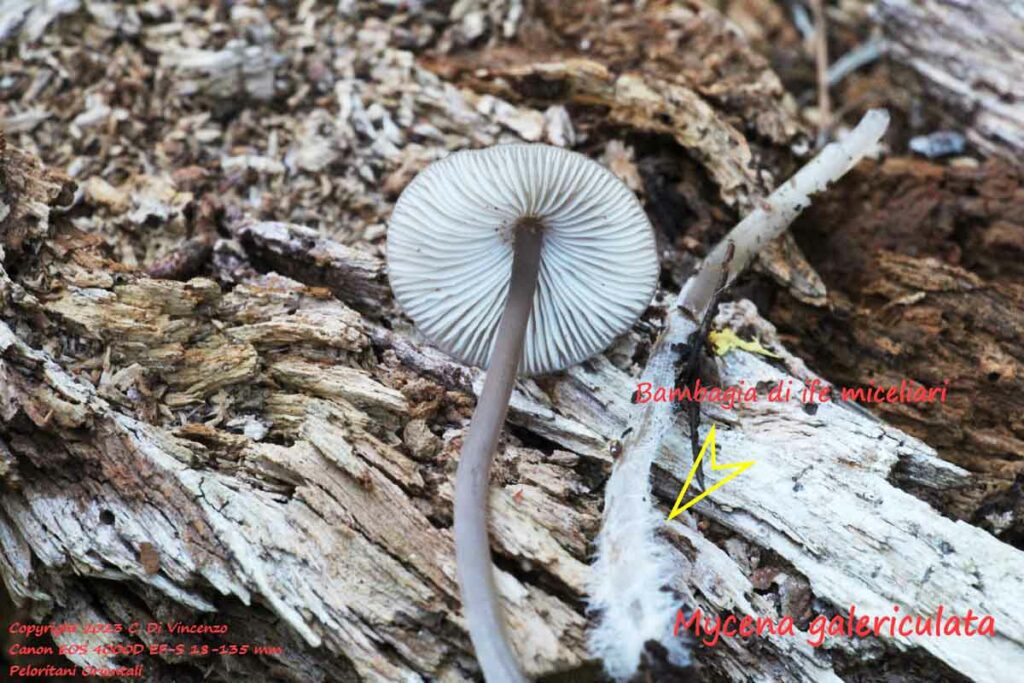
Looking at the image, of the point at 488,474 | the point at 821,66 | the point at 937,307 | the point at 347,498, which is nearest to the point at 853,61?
the point at 821,66

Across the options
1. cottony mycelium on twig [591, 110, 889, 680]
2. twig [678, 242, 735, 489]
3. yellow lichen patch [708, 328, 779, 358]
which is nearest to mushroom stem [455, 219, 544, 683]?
cottony mycelium on twig [591, 110, 889, 680]

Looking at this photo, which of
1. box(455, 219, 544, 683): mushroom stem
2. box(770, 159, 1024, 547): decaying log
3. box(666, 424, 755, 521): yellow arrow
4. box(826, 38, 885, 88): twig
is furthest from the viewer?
box(826, 38, 885, 88): twig

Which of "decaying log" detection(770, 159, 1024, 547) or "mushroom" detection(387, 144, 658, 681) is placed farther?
"decaying log" detection(770, 159, 1024, 547)

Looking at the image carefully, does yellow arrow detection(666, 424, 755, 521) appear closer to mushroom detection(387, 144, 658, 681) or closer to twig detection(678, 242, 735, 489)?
twig detection(678, 242, 735, 489)

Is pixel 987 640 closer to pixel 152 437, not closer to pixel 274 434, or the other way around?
pixel 274 434

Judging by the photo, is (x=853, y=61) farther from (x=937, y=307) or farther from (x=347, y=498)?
(x=347, y=498)

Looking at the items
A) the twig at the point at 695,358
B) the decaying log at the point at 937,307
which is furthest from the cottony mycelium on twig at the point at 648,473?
the decaying log at the point at 937,307
